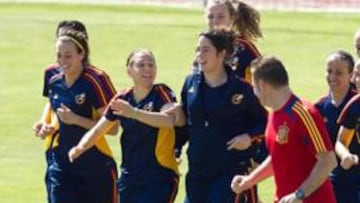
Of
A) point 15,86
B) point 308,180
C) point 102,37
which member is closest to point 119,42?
point 102,37

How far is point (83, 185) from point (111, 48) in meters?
13.9

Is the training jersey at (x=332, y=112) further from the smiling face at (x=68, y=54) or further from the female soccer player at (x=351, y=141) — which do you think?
the smiling face at (x=68, y=54)

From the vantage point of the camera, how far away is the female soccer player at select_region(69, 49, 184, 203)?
1078cm

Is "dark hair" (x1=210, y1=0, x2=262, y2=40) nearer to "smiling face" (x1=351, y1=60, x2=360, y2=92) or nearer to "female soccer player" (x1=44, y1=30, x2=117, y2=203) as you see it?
"female soccer player" (x1=44, y1=30, x2=117, y2=203)

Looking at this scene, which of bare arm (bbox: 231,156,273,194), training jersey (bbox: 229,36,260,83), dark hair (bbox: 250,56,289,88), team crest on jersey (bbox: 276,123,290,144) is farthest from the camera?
training jersey (bbox: 229,36,260,83)

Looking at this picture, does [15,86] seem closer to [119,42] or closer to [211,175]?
[119,42]

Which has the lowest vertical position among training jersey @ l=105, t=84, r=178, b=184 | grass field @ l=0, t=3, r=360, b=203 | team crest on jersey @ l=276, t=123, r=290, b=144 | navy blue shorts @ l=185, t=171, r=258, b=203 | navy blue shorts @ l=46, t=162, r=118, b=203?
grass field @ l=0, t=3, r=360, b=203

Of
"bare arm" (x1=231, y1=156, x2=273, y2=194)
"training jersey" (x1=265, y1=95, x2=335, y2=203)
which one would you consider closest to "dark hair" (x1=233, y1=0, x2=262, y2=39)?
"bare arm" (x1=231, y1=156, x2=273, y2=194)

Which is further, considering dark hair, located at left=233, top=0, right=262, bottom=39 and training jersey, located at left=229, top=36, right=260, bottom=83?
dark hair, located at left=233, top=0, right=262, bottom=39

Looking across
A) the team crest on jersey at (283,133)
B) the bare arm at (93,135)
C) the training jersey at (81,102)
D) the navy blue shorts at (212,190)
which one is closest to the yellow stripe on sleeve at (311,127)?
the team crest on jersey at (283,133)

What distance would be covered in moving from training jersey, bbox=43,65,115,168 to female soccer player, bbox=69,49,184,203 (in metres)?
0.38

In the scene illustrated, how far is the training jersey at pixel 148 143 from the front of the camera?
10859 millimetres

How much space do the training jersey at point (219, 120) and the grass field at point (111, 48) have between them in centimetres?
344

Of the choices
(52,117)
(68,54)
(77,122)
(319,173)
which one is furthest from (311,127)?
(52,117)
